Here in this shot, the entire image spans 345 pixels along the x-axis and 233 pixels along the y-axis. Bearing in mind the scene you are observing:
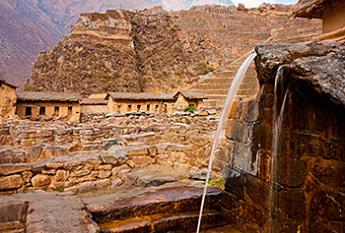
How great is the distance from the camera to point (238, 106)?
117 inches

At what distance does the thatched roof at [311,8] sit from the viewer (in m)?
6.99

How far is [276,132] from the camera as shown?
223 centimetres

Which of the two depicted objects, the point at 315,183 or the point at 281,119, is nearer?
the point at 315,183

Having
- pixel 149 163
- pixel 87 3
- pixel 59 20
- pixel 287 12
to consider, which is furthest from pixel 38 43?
pixel 149 163

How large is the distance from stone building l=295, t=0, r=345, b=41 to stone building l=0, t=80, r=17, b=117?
68.2ft

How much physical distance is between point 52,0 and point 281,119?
13240 centimetres

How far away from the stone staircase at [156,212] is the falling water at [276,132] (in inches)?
37.8

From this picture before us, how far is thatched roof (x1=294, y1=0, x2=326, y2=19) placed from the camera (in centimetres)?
699

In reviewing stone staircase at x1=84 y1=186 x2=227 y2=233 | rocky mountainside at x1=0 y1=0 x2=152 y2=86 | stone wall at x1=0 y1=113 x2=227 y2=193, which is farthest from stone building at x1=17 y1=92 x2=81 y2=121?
rocky mountainside at x1=0 y1=0 x2=152 y2=86

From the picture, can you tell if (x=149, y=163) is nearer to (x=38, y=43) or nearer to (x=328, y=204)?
(x=328, y=204)

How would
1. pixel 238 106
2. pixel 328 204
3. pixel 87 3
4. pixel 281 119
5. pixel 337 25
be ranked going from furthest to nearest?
pixel 87 3, pixel 337 25, pixel 238 106, pixel 281 119, pixel 328 204

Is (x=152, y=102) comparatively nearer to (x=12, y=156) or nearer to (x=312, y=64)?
(x=12, y=156)

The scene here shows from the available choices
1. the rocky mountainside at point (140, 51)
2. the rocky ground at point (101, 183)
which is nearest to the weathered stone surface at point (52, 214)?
the rocky ground at point (101, 183)

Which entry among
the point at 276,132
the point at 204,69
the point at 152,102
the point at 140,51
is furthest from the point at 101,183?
the point at 140,51
